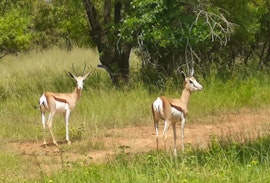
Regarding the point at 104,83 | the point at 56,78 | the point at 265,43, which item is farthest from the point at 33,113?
the point at 265,43

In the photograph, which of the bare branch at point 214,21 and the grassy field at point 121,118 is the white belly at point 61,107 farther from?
the bare branch at point 214,21

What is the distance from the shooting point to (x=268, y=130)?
8641mm

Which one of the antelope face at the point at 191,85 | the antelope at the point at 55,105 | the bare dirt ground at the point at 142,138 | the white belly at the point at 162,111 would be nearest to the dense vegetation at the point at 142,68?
the bare dirt ground at the point at 142,138

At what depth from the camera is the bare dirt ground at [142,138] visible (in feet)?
26.9

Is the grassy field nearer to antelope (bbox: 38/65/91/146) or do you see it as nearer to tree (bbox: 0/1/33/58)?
antelope (bbox: 38/65/91/146)

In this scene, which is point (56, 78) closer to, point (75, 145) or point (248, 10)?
point (248, 10)

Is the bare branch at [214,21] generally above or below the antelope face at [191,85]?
above

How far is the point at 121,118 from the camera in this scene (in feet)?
A: 35.9

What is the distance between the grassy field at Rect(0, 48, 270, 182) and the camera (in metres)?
5.64

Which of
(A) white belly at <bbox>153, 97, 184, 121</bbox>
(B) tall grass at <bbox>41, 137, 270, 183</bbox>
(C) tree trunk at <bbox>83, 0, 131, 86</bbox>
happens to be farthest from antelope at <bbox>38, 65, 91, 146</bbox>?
(C) tree trunk at <bbox>83, 0, 131, 86</bbox>

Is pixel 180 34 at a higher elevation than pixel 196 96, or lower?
higher

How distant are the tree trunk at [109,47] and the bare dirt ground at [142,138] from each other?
Answer: 3.82 m

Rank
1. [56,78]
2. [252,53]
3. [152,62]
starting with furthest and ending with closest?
[252,53] < [56,78] < [152,62]

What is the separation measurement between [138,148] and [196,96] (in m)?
3.59
